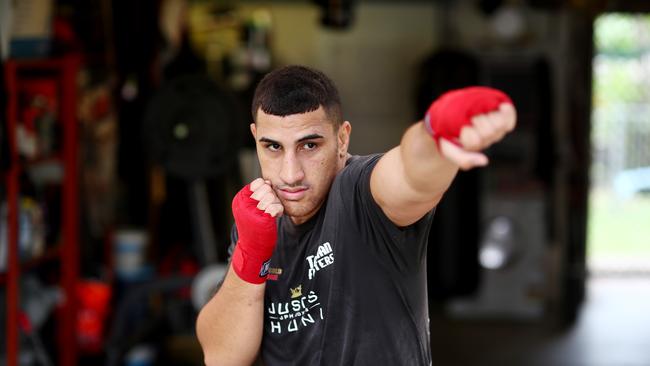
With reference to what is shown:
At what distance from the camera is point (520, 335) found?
6.01 metres

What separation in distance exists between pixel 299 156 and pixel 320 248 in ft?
0.61

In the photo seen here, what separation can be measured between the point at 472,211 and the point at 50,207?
8.54ft

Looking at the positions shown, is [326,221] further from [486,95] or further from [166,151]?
[166,151]

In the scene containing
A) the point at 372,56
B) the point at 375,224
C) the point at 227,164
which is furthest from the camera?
the point at 372,56

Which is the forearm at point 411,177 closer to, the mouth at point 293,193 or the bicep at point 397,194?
the bicep at point 397,194

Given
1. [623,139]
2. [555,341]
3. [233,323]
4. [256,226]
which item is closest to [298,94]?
[256,226]

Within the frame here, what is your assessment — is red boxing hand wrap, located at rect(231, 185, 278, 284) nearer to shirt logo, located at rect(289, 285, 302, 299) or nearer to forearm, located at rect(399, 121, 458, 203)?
shirt logo, located at rect(289, 285, 302, 299)

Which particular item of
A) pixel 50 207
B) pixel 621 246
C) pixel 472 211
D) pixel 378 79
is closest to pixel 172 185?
pixel 50 207

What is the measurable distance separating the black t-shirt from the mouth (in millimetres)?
54

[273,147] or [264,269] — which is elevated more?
[273,147]

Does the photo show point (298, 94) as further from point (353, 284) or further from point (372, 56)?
point (372, 56)

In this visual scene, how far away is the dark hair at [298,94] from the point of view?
1.73 m

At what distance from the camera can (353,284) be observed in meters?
1.72

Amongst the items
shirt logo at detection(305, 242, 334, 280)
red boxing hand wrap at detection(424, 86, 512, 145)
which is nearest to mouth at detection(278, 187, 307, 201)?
shirt logo at detection(305, 242, 334, 280)
